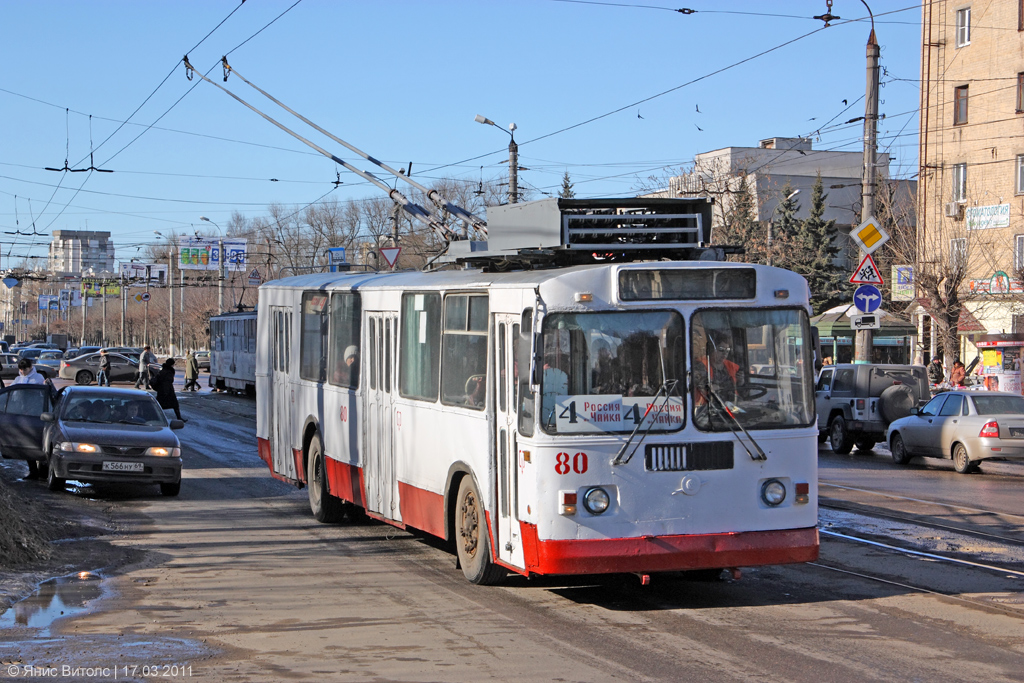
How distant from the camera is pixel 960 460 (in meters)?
19.7

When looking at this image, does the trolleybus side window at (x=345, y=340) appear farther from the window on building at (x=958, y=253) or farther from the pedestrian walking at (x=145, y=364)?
the window on building at (x=958, y=253)

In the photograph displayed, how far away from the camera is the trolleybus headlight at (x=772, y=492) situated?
8320 millimetres

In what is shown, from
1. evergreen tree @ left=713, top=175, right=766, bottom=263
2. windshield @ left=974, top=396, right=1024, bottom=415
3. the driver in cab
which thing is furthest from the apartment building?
the driver in cab

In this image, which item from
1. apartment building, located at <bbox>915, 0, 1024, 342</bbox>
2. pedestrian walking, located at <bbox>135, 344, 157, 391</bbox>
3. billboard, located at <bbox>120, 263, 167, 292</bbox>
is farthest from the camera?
billboard, located at <bbox>120, 263, 167, 292</bbox>

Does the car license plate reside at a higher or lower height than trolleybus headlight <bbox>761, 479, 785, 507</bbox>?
lower

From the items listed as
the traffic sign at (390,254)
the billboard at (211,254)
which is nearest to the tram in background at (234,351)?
the traffic sign at (390,254)

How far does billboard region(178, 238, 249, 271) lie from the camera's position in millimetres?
64188

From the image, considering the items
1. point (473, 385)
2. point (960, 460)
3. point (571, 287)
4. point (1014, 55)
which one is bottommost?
point (960, 460)

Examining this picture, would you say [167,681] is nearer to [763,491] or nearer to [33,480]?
[763,491]

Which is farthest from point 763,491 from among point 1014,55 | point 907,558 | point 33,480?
point 1014,55

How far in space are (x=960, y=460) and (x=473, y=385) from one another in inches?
518

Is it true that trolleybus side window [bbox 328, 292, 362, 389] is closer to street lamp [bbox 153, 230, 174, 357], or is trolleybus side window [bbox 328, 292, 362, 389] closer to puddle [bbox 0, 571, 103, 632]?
puddle [bbox 0, 571, 103, 632]

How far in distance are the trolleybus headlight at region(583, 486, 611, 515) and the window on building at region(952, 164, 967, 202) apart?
129ft

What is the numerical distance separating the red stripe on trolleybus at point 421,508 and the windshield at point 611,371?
2.21 m
